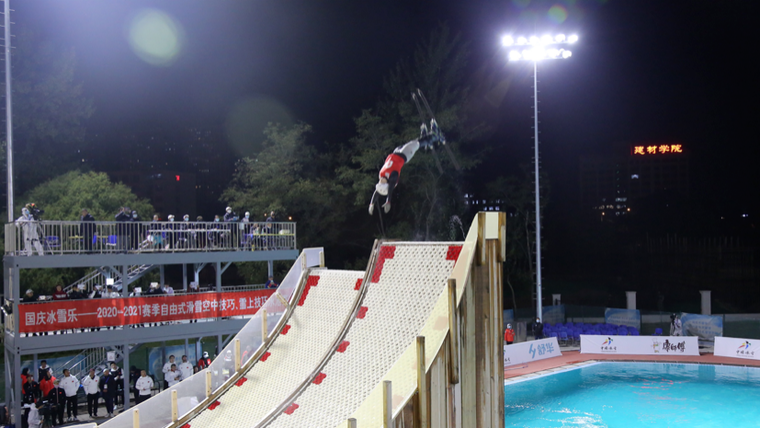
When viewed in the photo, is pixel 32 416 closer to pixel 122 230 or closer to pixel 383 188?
pixel 122 230

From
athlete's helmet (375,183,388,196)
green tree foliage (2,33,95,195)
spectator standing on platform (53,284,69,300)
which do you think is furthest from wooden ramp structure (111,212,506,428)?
green tree foliage (2,33,95,195)

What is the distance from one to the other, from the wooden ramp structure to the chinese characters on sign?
30833 millimetres

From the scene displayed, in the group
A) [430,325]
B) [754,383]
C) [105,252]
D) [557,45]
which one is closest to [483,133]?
[557,45]

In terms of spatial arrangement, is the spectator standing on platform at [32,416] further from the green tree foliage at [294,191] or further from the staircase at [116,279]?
the green tree foliage at [294,191]

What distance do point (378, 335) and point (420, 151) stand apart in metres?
21.5

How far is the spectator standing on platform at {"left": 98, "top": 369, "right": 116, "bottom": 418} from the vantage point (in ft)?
40.7

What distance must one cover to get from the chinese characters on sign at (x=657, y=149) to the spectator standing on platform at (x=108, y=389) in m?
32.2

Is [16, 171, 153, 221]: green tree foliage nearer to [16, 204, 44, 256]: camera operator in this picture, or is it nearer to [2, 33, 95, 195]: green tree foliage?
[2, 33, 95, 195]: green tree foliage

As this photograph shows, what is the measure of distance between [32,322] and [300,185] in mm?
15131

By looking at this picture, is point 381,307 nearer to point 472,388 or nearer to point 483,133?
point 472,388

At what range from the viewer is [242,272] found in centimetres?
2642

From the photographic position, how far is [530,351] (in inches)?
695

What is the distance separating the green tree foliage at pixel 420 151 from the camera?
2728cm

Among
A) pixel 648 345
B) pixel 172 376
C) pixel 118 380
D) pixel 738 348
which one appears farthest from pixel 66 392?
pixel 738 348
